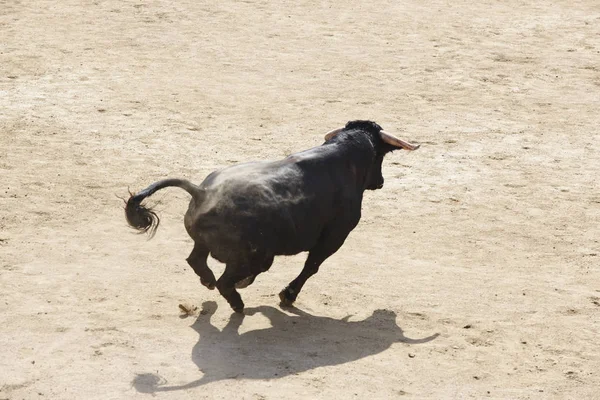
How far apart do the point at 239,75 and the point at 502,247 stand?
636 centimetres

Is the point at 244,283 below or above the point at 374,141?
below

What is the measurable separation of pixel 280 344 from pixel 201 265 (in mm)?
1043

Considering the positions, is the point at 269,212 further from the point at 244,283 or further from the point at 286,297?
the point at 286,297

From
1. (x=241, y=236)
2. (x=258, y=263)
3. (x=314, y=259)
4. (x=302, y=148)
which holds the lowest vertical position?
(x=302, y=148)

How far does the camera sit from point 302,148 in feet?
51.1

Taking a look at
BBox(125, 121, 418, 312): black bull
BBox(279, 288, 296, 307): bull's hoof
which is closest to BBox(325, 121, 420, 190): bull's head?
BBox(125, 121, 418, 312): black bull

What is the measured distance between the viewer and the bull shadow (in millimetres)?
9844

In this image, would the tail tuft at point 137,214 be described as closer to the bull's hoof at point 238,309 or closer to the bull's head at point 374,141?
the bull's hoof at point 238,309

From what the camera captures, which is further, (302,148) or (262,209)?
(302,148)

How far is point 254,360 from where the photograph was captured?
10109mm

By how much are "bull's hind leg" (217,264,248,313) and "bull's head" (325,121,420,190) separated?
187cm

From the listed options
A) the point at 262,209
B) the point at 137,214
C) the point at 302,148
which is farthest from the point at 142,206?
the point at 302,148

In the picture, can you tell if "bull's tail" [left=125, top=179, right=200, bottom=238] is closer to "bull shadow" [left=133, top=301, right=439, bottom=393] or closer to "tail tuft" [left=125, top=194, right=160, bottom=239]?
"tail tuft" [left=125, top=194, right=160, bottom=239]

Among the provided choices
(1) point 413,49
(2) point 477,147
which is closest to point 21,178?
(2) point 477,147
